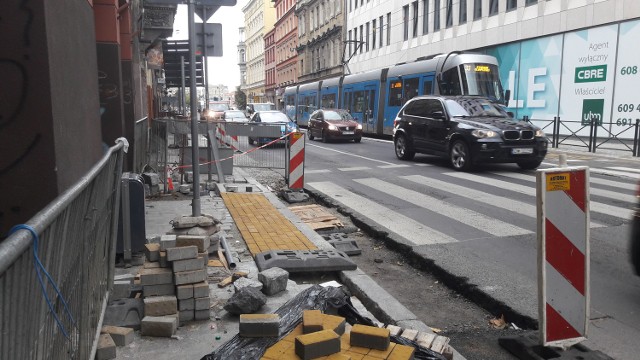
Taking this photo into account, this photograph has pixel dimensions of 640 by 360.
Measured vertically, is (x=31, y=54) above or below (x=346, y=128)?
above

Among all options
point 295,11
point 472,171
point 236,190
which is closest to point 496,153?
point 472,171

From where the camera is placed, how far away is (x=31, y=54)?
350cm

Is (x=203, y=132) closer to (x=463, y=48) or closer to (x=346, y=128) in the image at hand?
(x=346, y=128)

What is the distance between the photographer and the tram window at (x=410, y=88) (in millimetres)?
22011

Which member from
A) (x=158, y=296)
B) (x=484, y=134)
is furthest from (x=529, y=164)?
(x=158, y=296)

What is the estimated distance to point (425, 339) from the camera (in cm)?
349

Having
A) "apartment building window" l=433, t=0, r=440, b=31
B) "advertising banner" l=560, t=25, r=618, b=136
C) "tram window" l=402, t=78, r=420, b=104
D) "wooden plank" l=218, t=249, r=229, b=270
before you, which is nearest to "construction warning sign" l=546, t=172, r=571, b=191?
"wooden plank" l=218, t=249, r=229, b=270

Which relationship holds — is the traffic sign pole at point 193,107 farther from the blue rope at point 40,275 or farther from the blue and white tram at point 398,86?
the blue and white tram at point 398,86

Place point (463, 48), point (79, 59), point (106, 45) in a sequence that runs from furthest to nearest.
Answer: point (463, 48) < point (106, 45) < point (79, 59)

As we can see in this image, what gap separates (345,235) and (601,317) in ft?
A: 11.1

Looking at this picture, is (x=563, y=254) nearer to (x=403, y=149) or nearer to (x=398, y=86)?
(x=403, y=149)

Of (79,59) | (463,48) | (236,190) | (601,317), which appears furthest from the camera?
(463,48)

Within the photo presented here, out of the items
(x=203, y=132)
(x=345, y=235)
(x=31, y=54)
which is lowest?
(x=345, y=235)

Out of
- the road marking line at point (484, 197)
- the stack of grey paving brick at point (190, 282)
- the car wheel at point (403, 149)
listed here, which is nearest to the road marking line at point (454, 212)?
the road marking line at point (484, 197)
